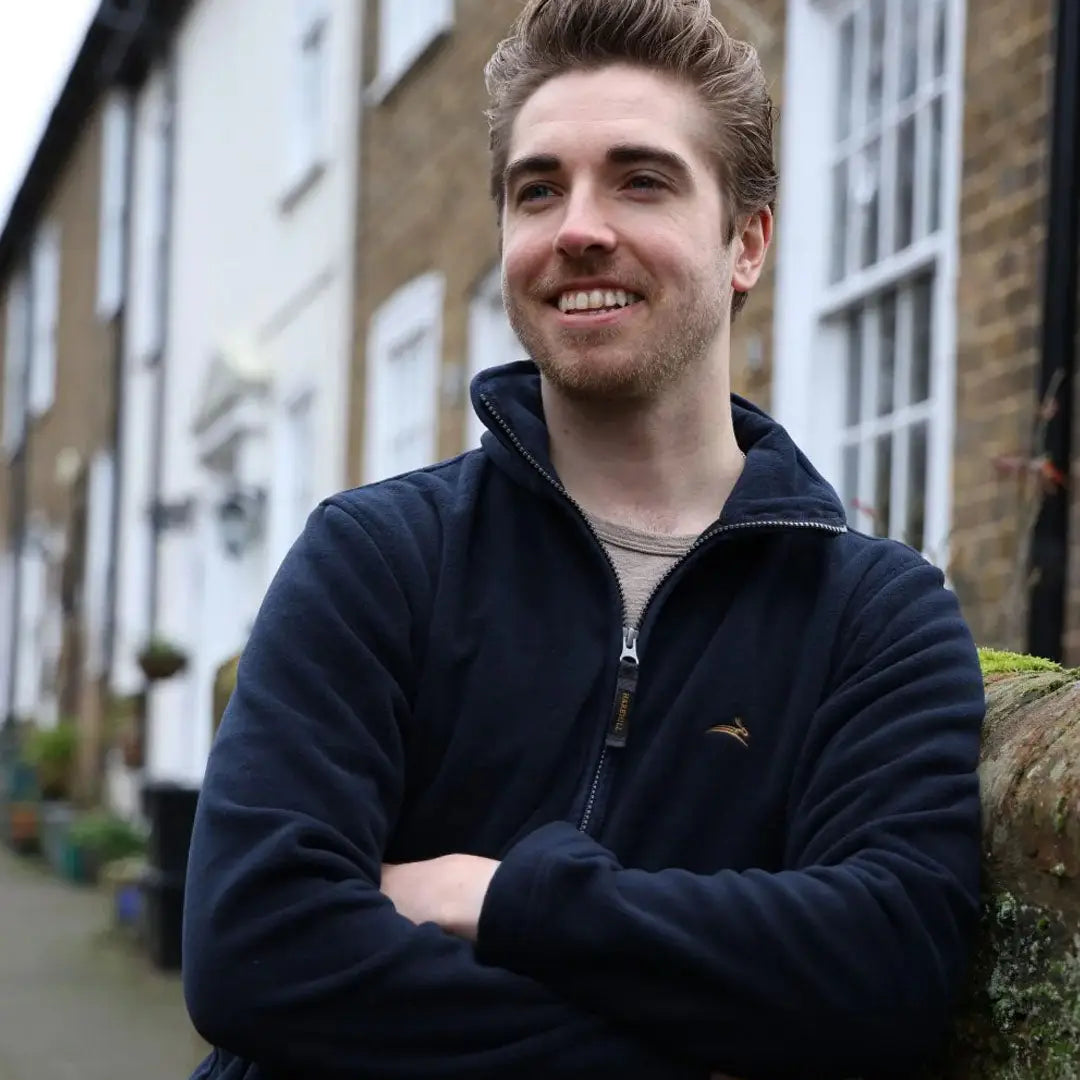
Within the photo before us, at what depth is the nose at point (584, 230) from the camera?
2.34m

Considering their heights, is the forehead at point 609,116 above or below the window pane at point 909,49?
below

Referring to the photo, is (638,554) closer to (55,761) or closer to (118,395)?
(55,761)

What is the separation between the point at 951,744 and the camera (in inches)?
83.5

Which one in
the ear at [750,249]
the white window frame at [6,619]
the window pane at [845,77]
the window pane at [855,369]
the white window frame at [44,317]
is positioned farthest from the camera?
the white window frame at [6,619]

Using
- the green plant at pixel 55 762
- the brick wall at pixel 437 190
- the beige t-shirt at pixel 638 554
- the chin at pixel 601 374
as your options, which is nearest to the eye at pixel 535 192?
the chin at pixel 601 374

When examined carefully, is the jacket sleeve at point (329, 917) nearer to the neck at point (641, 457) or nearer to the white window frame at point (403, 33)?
the neck at point (641, 457)

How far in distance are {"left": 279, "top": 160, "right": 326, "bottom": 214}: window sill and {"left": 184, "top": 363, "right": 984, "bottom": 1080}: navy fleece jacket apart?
1029 cm

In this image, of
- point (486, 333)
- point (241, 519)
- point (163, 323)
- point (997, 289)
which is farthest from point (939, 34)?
point (163, 323)

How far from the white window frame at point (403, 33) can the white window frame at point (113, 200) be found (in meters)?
7.68

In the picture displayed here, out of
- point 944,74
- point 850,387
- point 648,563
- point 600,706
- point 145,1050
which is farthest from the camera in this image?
point 145,1050

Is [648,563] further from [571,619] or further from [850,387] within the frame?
[850,387]

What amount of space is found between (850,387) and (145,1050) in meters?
3.62

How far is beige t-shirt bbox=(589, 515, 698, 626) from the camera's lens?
2.39m

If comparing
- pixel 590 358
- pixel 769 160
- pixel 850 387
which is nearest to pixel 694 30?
pixel 769 160
